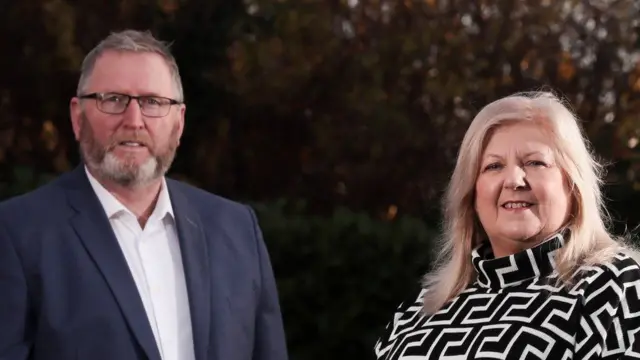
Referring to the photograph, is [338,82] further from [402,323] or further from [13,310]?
[13,310]

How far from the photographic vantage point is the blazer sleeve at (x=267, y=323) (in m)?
3.47

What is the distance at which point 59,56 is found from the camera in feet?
22.2

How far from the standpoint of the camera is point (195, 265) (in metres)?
3.30

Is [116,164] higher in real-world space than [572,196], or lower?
higher

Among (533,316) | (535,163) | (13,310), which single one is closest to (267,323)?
(13,310)

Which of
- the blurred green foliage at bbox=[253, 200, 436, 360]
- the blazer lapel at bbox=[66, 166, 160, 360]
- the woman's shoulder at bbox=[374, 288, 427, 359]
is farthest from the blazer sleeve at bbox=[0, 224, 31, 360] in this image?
the blurred green foliage at bbox=[253, 200, 436, 360]

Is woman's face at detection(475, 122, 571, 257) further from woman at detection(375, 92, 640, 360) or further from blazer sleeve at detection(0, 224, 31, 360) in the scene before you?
blazer sleeve at detection(0, 224, 31, 360)

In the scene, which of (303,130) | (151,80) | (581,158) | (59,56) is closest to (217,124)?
(303,130)

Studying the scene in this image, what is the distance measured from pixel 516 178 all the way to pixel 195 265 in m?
1.07

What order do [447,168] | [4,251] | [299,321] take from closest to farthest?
[4,251] → [299,321] → [447,168]

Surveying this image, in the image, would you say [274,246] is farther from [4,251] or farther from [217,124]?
[4,251]

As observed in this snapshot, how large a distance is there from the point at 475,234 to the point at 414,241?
2.26 metres

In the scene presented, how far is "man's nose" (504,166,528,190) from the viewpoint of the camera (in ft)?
9.91

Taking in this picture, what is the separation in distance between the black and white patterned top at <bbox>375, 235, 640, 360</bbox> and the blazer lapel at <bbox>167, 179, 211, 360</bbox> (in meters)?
0.61
